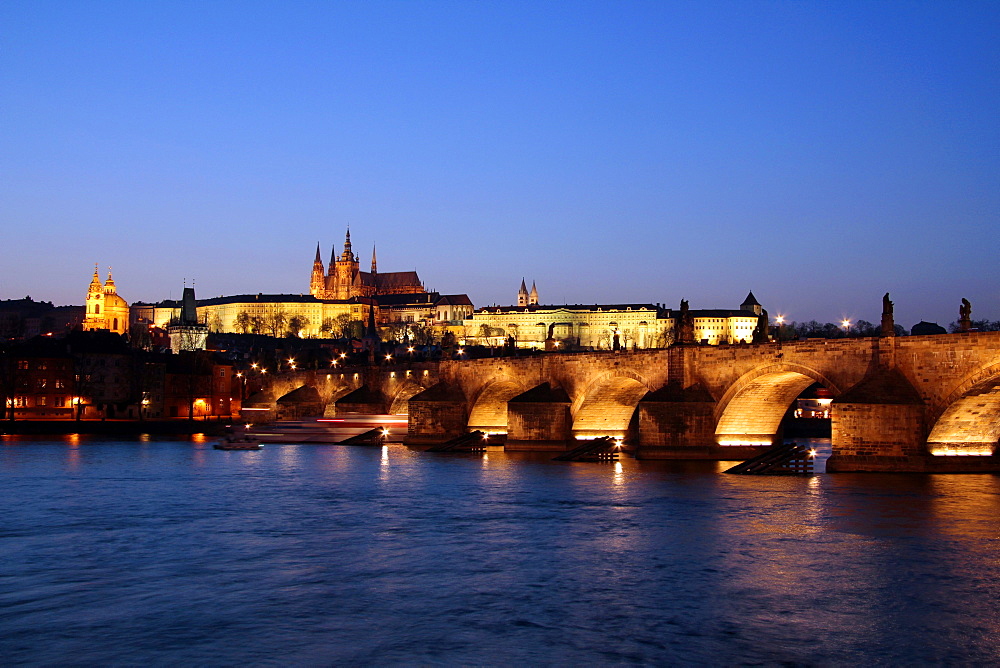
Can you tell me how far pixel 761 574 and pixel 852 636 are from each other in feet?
14.9

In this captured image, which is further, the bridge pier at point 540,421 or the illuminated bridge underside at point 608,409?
the bridge pier at point 540,421

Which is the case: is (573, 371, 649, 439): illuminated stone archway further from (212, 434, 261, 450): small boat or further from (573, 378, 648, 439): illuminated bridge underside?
(212, 434, 261, 450): small boat

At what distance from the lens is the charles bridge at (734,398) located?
32156 mm

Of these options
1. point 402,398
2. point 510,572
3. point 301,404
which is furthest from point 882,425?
point 301,404

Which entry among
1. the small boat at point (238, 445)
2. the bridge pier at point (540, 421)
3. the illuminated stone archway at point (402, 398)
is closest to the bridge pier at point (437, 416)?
the bridge pier at point (540, 421)

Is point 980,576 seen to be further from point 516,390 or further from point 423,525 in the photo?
point 516,390

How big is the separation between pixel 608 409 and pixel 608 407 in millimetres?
191

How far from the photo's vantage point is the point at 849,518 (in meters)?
27.4

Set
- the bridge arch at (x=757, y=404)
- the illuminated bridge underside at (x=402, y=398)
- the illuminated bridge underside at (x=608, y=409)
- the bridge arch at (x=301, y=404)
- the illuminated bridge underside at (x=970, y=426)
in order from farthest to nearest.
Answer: the bridge arch at (x=301, y=404) → the illuminated bridge underside at (x=402, y=398) → the illuminated bridge underside at (x=608, y=409) → the bridge arch at (x=757, y=404) → the illuminated bridge underside at (x=970, y=426)

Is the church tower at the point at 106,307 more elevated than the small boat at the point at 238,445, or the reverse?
the church tower at the point at 106,307

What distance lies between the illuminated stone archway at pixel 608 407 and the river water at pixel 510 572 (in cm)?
1205

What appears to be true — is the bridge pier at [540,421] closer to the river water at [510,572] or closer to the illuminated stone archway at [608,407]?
the illuminated stone archway at [608,407]

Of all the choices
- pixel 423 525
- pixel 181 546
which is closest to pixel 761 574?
pixel 423 525

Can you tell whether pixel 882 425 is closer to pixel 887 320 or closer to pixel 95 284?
pixel 887 320
